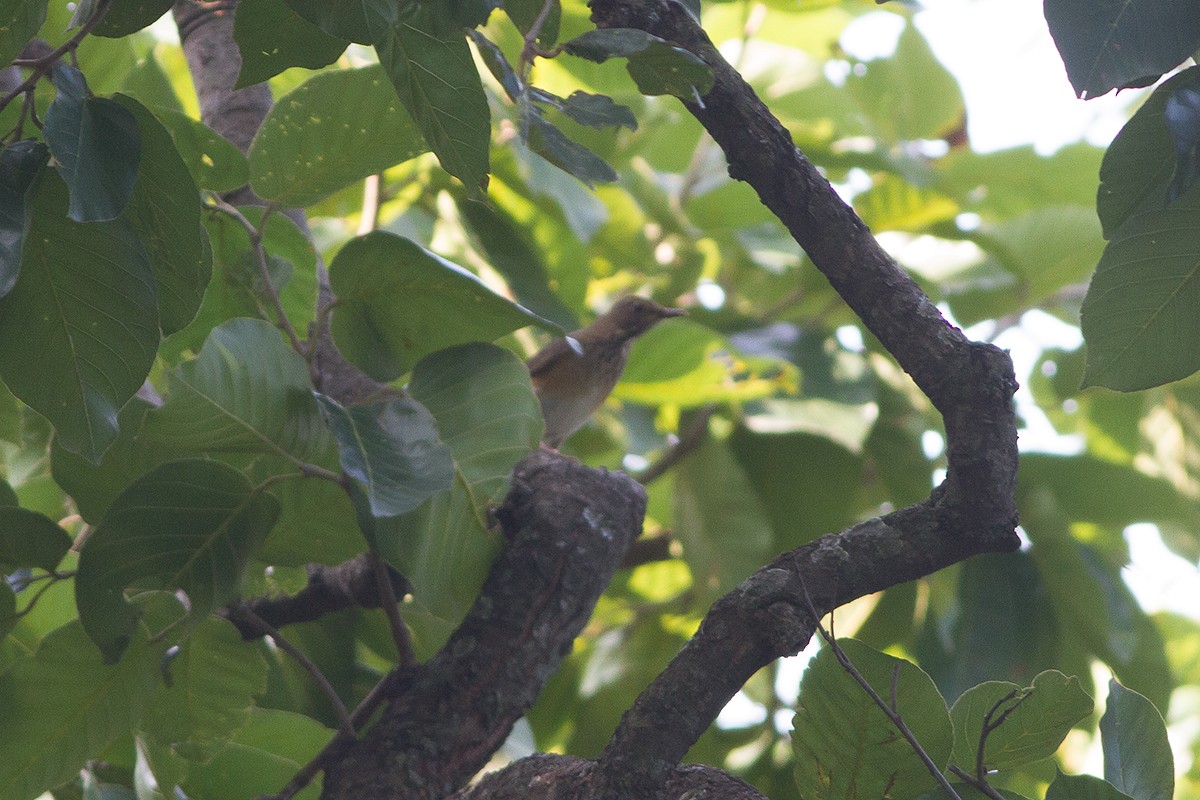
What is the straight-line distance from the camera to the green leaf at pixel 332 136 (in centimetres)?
134

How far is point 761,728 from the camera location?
2.68 metres

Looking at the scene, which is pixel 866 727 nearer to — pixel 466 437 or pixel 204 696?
pixel 466 437

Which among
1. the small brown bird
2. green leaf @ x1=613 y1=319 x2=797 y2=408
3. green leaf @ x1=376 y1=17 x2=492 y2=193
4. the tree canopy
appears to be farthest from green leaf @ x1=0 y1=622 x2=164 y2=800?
the small brown bird

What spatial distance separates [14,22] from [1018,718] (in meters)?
1.04

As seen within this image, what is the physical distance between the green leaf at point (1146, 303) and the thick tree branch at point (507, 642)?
810 mm

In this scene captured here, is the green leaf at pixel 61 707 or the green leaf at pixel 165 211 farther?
the green leaf at pixel 61 707

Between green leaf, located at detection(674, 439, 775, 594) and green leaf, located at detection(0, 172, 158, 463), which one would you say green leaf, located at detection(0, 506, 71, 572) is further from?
green leaf, located at detection(674, 439, 775, 594)

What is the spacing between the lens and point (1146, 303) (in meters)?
1.03

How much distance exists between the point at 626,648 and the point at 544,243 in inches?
41.0

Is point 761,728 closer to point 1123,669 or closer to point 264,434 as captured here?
point 1123,669

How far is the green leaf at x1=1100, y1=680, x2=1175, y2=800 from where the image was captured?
1048 millimetres

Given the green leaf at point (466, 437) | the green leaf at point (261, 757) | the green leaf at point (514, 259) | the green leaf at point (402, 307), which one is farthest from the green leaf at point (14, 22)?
the green leaf at point (514, 259)

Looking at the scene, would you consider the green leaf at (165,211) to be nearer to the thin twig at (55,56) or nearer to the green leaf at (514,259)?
the thin twig at (55,56)

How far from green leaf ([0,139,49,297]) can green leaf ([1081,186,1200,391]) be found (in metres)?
0.91
